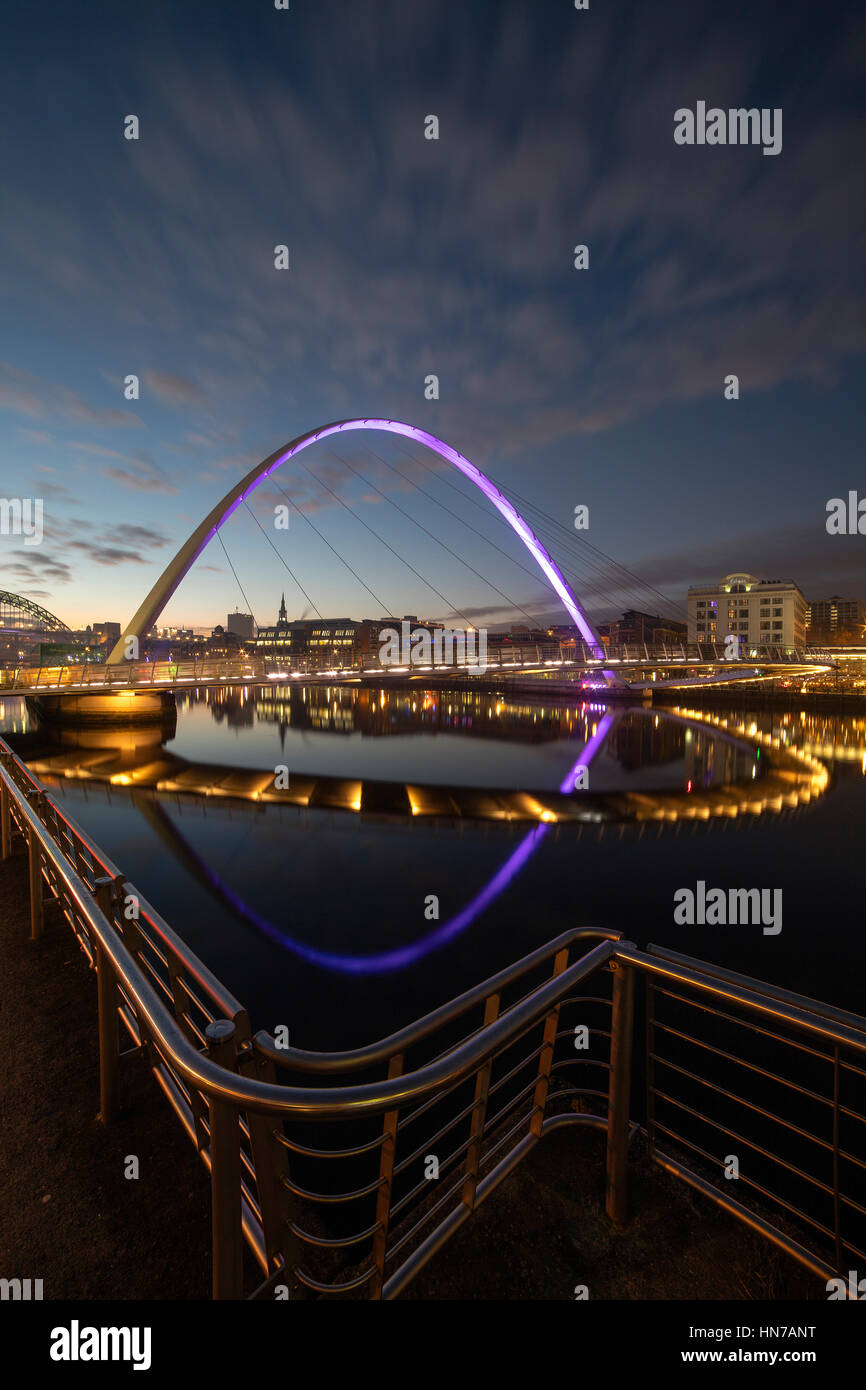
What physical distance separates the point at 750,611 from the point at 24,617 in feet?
455

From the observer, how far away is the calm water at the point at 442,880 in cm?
770

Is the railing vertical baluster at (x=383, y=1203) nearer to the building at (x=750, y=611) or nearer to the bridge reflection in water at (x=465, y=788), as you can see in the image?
the bridge reflection in water at (x=465, y=788)

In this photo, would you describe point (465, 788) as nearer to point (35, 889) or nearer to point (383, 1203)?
point (35, 889)

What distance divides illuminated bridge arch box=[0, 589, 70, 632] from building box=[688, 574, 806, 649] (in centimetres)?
11760

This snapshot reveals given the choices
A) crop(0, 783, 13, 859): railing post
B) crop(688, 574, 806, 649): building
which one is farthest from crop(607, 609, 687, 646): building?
crop(0, 783, 13, 859): railing post

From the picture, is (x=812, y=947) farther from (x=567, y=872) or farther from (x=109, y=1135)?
(x=109, y=1135)

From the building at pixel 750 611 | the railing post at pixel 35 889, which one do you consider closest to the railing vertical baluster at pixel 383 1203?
the railing post at pixel 35 889

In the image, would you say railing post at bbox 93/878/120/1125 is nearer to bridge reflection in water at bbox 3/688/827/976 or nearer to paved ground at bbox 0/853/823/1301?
paved ground at bbox 0/853/823/1301

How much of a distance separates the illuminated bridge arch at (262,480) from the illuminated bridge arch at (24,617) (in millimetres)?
74263

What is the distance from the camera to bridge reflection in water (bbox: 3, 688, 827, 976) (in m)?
10.7

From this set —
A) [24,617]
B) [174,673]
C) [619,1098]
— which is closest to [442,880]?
[619,1098]

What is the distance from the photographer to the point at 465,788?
70.1 ft

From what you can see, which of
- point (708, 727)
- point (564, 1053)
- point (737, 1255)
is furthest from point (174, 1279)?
point (708, 727)
